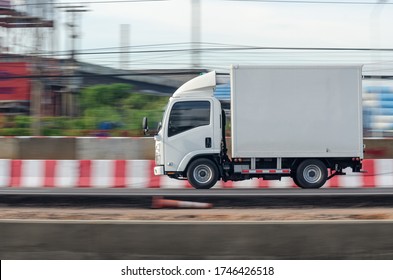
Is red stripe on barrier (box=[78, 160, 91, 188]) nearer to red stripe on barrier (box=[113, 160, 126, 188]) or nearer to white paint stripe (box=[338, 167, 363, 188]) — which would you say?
red stripe on barrier (box=[113, 160, 126, 188])

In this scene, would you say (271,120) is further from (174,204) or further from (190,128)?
(174,204)

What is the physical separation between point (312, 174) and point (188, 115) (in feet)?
10.4

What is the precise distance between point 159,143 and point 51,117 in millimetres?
7966

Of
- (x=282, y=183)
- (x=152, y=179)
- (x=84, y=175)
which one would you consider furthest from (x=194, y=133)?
(x=84, y=175)

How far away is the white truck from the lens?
15484 mm

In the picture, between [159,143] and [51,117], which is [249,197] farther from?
[51,117]

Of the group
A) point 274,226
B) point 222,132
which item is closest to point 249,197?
point 222,132

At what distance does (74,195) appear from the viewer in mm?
12961

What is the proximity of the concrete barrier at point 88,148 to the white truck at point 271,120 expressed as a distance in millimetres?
5516

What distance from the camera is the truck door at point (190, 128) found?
15.4 m

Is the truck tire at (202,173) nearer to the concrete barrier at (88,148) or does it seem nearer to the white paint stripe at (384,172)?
the white paint stripe at (384,172)

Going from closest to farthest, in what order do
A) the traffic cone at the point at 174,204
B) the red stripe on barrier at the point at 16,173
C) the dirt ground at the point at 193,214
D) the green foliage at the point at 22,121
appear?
the dirt ground at the point at 193,214, the traffic cone at the point at 174,204, the red stripe on barrier at the point at 16,173, the green foliage at the point at 22,121

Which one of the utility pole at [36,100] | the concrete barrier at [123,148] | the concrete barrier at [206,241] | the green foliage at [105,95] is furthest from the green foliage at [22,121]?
the concrete barrier at [206,241]

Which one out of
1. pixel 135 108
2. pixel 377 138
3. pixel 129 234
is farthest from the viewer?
pixel 135 108
